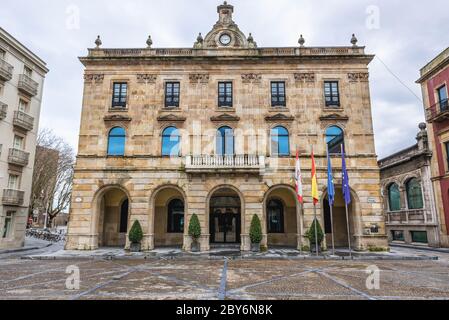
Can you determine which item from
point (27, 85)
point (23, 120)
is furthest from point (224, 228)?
point (27, 85)

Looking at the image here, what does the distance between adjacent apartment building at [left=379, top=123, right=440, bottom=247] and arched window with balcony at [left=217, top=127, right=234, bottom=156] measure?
17.2m

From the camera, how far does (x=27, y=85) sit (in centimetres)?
2691

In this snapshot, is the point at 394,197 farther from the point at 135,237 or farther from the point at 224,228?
the point at 135,237

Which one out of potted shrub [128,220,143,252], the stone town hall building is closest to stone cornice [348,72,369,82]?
the stone town hall building

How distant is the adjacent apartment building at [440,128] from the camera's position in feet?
80.6

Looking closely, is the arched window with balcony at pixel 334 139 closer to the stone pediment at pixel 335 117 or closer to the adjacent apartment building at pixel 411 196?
the stone pediment at pixel 335 117

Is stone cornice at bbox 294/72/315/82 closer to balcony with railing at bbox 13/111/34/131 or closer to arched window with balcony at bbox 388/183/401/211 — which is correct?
arched window with balcony at bbox 388/183/401/211

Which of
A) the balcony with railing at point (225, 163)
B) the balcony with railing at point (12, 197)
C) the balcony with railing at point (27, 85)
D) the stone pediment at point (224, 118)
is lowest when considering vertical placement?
the balcony with railing at point (12, 197)

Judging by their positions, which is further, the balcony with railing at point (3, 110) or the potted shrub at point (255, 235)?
the balcony with railing at point (3, 110)

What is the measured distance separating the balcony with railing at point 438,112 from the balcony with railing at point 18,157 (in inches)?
1402

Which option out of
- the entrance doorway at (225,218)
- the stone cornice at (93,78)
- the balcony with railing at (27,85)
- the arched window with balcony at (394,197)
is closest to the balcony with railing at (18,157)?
the balcony with railing at (27,85)

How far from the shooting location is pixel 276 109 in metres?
23.4

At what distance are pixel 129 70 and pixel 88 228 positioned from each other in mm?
12675
